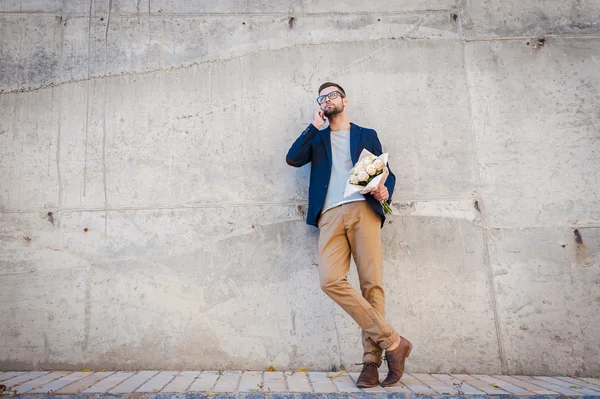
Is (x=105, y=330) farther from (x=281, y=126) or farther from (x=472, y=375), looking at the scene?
(x=472, y=375)

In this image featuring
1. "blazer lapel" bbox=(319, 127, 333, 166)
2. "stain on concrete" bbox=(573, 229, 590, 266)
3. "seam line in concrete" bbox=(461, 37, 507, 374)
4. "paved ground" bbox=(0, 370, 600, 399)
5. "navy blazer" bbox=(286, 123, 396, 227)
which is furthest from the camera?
"stain on concrete" bbox=(573, 229, 590, 266)

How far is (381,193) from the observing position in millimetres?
3754

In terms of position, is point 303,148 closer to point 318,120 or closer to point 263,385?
point 318,120

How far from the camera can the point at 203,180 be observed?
15.4ft

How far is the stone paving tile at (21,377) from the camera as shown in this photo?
12.2ft

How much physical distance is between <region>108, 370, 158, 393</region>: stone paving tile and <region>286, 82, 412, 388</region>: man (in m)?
1.63

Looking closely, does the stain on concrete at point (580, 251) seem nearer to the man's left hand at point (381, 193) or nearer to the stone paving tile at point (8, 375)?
the man's left hand at point (381, 193)

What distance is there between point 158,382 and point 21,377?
4.04 ft

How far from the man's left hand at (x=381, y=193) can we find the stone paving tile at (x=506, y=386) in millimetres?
1727

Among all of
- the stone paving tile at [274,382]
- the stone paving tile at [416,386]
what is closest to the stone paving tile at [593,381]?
the stone paving tile at [416,386]

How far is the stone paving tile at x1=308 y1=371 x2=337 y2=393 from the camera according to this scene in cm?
351

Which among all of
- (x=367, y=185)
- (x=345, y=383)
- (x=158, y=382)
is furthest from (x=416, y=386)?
(x=158, y=382)

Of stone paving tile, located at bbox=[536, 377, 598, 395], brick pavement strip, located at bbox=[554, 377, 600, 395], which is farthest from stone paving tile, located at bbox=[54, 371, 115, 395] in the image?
brick pavement strip, located at bbox=[554, 377, 600, 395]

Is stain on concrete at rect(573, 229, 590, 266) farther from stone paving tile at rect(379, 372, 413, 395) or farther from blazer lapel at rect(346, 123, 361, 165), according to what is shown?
blazer lapel at rect(346, 123, 361, 165)
